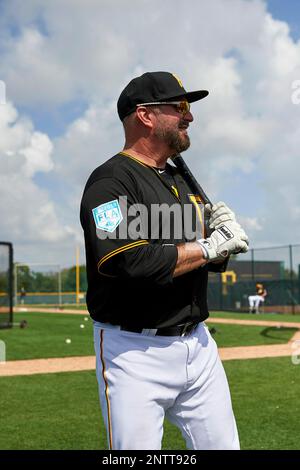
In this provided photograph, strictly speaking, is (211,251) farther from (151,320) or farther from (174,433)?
(174,433)

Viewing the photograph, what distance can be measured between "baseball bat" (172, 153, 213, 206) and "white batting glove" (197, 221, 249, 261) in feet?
1.19

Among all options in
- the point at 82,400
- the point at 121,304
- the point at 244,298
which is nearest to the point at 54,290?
the point at 244,298

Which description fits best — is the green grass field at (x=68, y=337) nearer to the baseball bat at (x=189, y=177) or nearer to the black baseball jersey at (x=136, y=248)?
the baseball bat at (x=189, y=177)

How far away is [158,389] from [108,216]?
845 millimetres

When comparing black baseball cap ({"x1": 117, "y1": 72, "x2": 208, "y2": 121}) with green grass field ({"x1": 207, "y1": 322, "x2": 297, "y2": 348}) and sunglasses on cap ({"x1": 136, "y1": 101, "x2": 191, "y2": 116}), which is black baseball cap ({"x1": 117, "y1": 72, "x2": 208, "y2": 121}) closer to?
sunglasses on cap ({"x1": 136, "y1": 101, "x2": 191, "y2": 116})

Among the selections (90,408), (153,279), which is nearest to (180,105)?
(153,279)

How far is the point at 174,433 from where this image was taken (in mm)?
5941

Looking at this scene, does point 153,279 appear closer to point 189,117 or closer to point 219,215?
point 219,215

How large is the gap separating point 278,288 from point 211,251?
2800 cm

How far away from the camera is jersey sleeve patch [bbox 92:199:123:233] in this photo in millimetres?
2639

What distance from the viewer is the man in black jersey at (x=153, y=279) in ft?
8.77

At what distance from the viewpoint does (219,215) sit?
119 inches

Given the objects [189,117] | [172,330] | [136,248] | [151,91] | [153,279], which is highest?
[151,91]

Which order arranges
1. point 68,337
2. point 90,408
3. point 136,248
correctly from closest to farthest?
point 136,248, point 90,408, point 68,337
